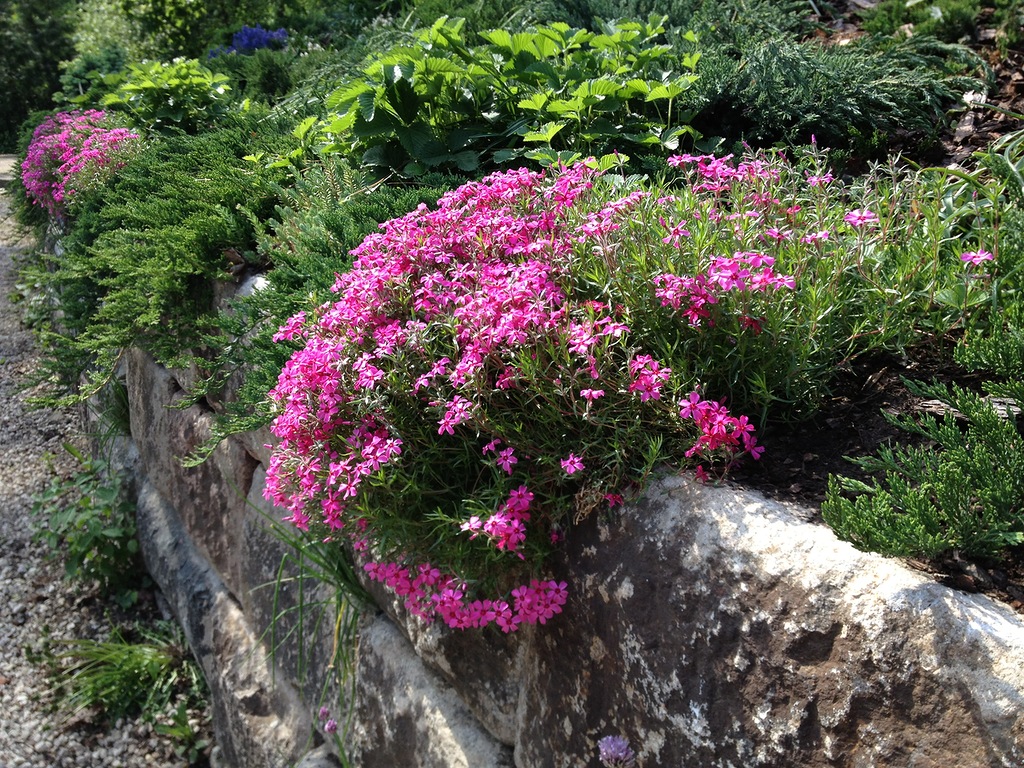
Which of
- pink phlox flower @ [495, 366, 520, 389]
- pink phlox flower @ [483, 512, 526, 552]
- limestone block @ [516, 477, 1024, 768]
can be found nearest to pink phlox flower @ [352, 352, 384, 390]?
pink phlox flower @ [495, 366, 520, 389]

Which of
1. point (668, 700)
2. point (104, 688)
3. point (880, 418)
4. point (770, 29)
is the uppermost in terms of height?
point (770, 29)

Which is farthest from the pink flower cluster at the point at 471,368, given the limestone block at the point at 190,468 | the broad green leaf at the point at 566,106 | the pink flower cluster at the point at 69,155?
the pink flower cluster at the point at 69,155

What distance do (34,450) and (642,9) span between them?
4620mm

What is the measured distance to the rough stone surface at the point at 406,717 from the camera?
2162 millimetres

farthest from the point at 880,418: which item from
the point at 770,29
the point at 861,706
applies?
the point at 770,29

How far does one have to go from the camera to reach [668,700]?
163cm

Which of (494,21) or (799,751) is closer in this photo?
(799,751)

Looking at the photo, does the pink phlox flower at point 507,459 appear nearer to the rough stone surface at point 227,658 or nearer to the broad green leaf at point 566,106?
the rough stone surface at point 227,658

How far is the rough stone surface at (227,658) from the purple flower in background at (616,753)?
5.12 ft

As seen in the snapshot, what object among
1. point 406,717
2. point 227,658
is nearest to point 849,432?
point 406,717

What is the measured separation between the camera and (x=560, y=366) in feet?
5.80

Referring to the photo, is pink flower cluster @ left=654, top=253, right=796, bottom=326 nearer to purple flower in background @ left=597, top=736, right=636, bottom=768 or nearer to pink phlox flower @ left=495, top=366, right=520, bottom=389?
pink phlox flower @ left=495, top=366, right=520, bottom=389

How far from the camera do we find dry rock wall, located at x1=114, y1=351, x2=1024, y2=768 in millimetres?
1320

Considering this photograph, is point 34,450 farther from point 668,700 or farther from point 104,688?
point 668,700
